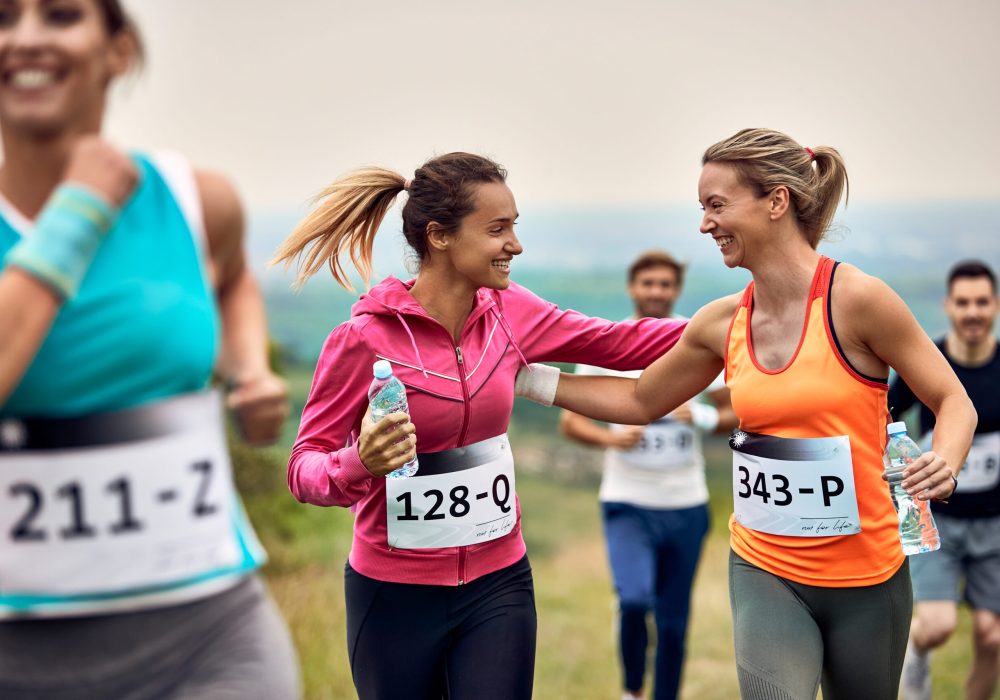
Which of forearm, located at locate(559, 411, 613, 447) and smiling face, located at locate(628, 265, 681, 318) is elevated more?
smiling face, located at locate(628, 265, 681, 318)

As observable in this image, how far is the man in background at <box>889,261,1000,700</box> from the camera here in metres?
5.41

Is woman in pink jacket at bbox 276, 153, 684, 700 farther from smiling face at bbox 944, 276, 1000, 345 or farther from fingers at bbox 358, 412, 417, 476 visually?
smiling face at bbox 944, 276, 1000, 345

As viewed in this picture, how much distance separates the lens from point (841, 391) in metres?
Answer: 3.24

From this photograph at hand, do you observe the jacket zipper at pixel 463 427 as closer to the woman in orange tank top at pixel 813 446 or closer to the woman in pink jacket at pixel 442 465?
the woman in pink jacket at pixel 442 465

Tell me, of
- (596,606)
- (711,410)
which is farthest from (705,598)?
(711,410)

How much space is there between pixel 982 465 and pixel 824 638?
243 cm

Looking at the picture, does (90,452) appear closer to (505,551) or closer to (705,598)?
(505,551)

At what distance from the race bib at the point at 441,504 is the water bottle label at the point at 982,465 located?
9.72ft

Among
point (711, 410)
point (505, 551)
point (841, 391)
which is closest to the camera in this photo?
point (841, 391)

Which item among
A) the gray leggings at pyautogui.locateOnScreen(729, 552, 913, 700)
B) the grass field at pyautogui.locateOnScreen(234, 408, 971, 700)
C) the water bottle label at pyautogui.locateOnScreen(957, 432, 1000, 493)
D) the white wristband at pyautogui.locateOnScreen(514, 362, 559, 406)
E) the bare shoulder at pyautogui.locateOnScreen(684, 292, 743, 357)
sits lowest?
the grass field at pyautogui.locateOnScreen(234, 408, 971, 700)

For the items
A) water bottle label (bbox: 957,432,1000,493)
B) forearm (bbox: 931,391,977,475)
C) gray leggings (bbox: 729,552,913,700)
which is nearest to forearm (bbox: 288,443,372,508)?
gray leggings (bbox: 729,552,913,700)

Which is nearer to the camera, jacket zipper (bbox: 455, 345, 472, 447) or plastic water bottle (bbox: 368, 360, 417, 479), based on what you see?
plastic water bottle (bbox: 368, 360, 417, 479)

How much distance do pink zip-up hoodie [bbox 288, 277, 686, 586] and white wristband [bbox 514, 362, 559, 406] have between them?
14cm

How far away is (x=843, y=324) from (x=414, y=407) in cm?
125
